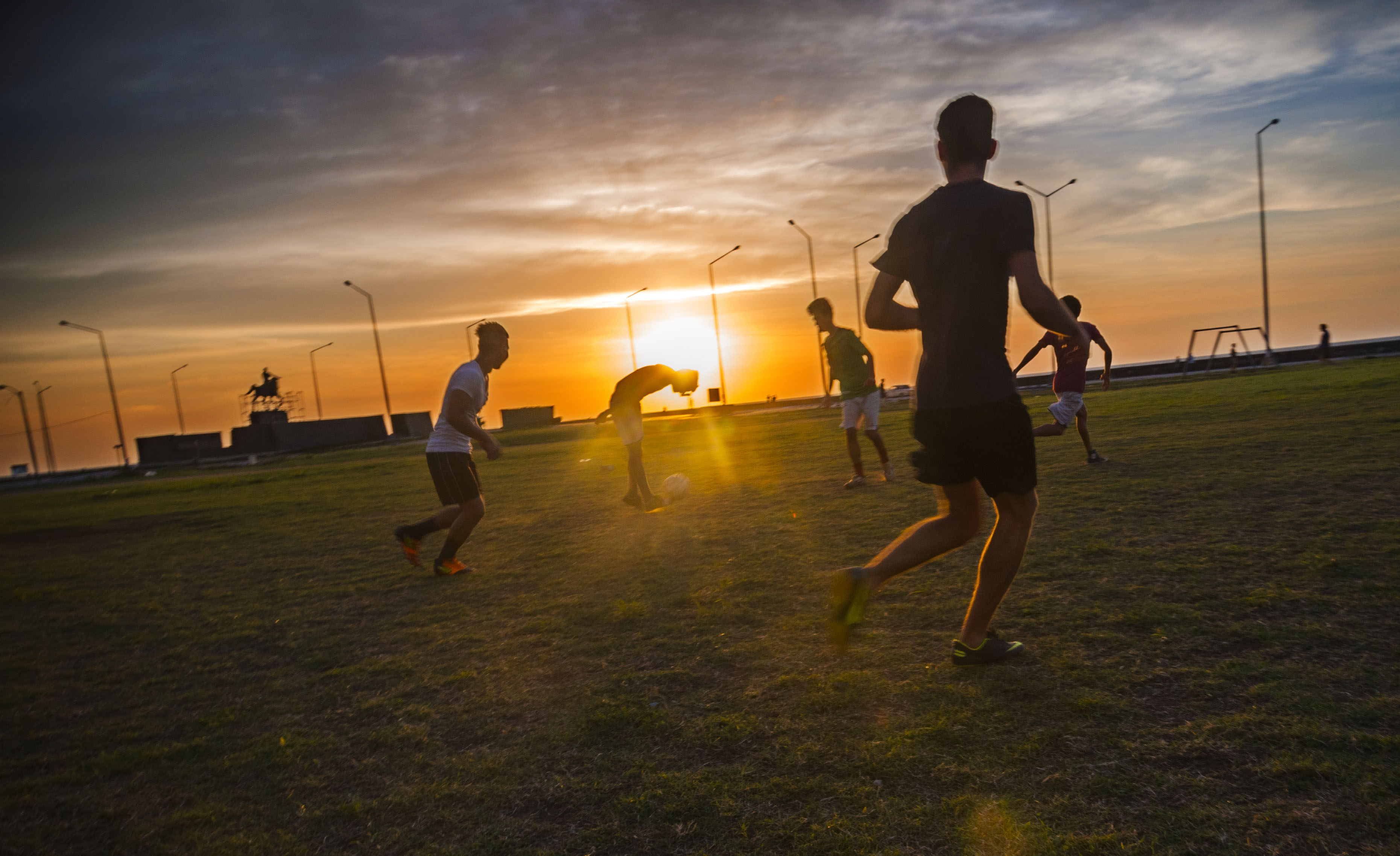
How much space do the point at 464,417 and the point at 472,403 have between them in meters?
→ 0.16

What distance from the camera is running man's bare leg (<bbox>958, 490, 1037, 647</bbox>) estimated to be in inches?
132

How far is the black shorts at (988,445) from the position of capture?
325cm

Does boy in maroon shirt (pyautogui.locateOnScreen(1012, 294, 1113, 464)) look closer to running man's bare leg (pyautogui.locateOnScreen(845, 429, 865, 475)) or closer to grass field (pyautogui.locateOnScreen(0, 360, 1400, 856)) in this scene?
grass field (pyautogui.locateOnScreen(0, 360, 1400, 856))

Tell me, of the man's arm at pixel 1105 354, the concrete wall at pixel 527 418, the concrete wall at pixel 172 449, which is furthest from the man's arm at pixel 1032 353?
the concrete wall at pixel 172 449

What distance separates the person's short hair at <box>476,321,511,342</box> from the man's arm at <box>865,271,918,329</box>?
4.16 m

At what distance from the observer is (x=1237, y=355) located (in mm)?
44031

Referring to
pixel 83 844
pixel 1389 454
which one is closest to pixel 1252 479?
pixel 1389 454

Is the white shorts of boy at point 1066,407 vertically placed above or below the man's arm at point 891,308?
below

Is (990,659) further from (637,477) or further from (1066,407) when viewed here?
(637,477)

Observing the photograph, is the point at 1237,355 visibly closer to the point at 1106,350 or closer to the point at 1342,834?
the point at 1106,350

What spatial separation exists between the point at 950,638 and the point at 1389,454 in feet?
23.1

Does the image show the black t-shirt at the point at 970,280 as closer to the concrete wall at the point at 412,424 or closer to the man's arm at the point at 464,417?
the man's arm at the point at 464,417

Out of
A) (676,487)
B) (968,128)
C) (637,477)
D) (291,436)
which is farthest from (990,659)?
(291,436)

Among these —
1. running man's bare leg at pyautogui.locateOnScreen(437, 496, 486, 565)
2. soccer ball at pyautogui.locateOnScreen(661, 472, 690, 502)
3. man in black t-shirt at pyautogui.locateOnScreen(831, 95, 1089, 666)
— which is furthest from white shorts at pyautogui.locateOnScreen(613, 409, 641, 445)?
man in black t-shirt at pyautogui.locateOnScreen(831, 95, 1089, 666)
